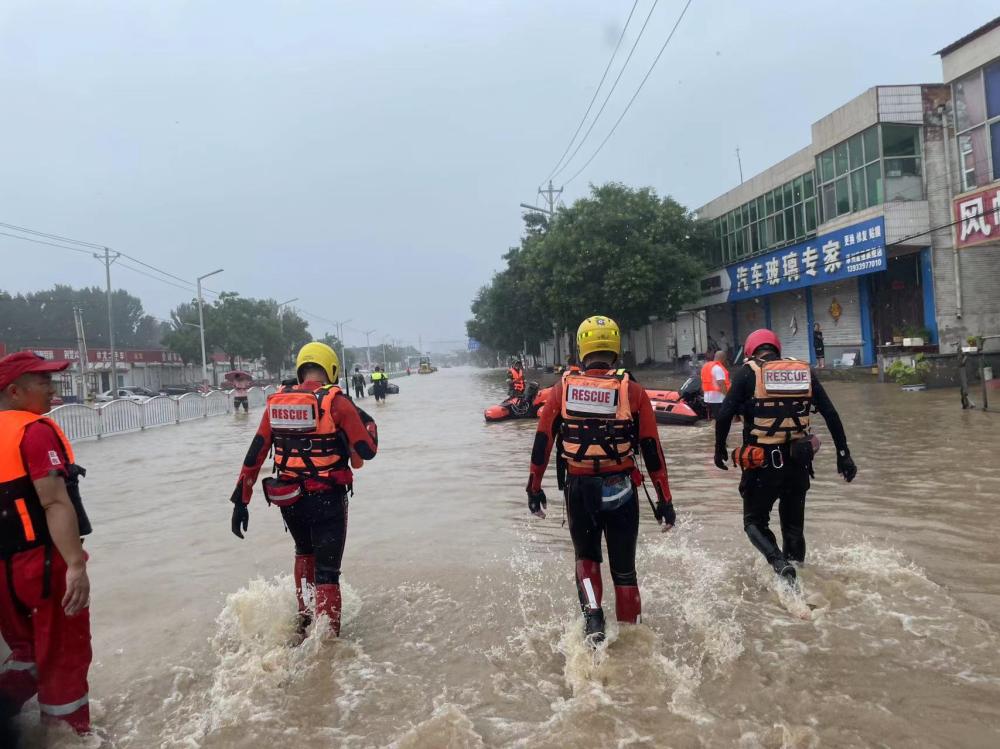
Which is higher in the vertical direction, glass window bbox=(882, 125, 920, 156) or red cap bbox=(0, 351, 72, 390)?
glass window bbox=(882, 125, 920, 156)

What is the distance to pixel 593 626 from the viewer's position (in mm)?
3801

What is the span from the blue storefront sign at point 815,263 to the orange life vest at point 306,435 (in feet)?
68.0

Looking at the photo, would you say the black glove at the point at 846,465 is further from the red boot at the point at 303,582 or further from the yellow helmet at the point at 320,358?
the red boot at the point at 303,582

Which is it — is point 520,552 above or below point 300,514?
below

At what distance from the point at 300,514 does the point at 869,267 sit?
21.6 metres

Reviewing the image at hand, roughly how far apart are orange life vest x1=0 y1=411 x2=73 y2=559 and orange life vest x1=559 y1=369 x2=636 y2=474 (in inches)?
94.9

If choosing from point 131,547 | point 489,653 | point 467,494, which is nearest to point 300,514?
point 489,653

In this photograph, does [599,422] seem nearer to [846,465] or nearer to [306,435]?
[306,435]

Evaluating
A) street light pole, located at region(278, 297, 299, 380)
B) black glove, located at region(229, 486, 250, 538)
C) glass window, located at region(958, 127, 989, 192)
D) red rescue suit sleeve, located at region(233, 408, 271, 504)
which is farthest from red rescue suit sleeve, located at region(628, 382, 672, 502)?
street light pole, located at region(278, 297, 299, 380)

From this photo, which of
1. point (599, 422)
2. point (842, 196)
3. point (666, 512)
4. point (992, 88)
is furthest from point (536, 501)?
point (842, 196)

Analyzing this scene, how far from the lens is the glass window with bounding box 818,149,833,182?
23766 mm

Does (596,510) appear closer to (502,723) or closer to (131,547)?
(502,723)

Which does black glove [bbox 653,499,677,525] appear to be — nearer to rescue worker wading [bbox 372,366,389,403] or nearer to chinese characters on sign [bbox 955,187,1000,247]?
chinese characters on sign [bbox 955,187,1000,247]

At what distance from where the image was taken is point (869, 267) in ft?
70.0
